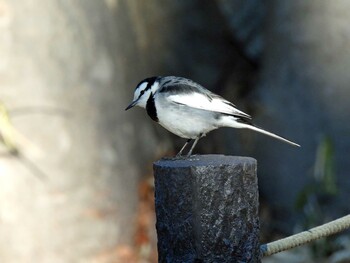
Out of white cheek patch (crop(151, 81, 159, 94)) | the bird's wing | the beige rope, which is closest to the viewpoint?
the beige rope

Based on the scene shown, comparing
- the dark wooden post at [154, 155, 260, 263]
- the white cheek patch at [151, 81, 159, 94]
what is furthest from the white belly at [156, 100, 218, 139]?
the dark wooden post at [154, 155, 260, 263]

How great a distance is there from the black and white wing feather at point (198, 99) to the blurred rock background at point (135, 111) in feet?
5.99

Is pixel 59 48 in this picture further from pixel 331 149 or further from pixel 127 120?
pixel 331 149

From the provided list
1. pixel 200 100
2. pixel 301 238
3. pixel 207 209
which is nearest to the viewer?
pixel 207 209

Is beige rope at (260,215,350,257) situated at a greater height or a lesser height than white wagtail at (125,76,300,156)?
lesser

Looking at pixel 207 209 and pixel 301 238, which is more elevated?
pixel 207 209

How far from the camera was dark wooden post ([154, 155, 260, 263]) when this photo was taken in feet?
5.82

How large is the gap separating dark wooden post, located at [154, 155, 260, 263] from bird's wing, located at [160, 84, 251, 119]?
24.7 inches

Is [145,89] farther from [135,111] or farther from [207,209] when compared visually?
[135,111]

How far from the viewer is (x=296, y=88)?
4922mm

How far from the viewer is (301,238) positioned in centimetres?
218

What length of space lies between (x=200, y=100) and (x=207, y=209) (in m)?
0.73

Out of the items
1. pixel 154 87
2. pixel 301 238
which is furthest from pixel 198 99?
pixel 301 238

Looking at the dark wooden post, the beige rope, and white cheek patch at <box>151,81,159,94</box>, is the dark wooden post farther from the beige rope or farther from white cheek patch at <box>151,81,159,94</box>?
white cheek patch at <box>151,81,159,94</box>
